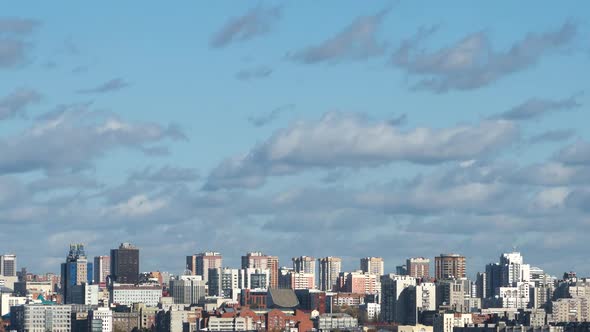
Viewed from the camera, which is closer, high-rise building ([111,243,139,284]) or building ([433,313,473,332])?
building ([433,313,473,332])

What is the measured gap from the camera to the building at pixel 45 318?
134250 millimetres

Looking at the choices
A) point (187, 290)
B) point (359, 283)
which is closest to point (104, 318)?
point (187, 290)

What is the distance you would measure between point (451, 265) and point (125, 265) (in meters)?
32.2

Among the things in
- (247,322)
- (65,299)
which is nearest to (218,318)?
(247,322)

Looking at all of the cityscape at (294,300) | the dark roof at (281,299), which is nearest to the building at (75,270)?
the cityscape at (294,300)

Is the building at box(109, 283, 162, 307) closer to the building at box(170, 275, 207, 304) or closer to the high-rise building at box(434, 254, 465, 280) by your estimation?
the building at box(170, 275, 207, 304)

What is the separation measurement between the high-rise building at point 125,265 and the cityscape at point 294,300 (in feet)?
0.33

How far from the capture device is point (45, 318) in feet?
443

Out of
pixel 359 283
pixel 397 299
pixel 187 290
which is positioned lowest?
pixel 397 299

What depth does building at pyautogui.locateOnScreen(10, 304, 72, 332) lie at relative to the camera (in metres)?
134

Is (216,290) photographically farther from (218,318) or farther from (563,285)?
(218,318)

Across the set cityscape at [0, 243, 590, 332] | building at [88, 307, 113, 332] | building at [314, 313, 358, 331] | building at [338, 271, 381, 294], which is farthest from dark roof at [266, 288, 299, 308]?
building at [338, 271, 381, 294]

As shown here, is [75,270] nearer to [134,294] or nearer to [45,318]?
[134,294]

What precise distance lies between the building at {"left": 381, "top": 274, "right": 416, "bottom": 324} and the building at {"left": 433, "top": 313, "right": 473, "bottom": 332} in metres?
16.3
